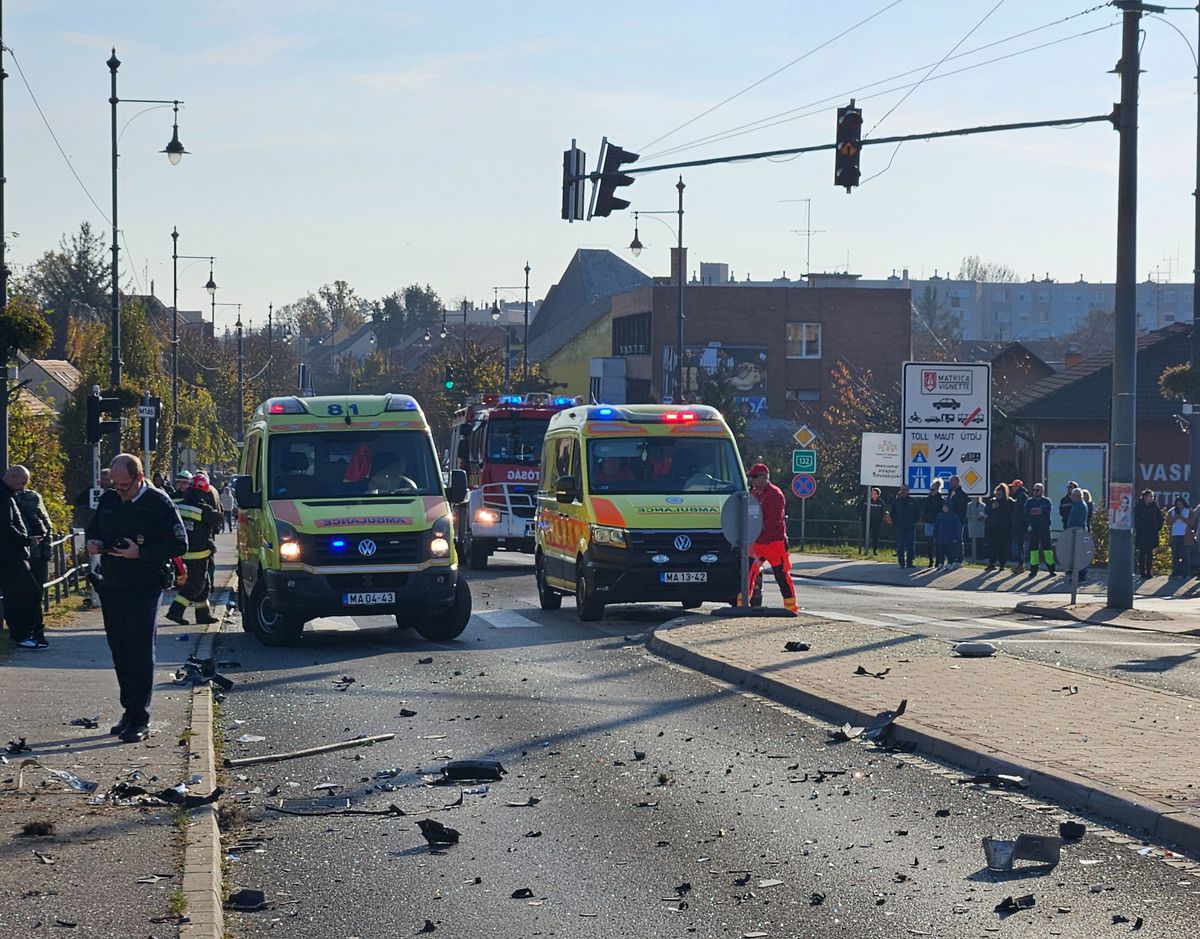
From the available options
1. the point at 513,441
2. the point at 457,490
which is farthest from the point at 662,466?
the point at 513,441

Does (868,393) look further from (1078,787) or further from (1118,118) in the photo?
(1078,787)

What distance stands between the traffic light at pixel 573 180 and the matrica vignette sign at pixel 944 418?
14040mm

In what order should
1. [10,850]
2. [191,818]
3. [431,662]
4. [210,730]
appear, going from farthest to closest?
[431,662]
[210,730]
[191,818]
[10,850]

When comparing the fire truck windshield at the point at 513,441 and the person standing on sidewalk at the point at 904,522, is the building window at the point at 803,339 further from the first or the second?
the fire truck windshield at the point at 513,441

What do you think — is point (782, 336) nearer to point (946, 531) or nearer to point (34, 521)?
point (946, 531)

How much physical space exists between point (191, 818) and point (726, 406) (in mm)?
55267

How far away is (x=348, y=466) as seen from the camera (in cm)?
1909

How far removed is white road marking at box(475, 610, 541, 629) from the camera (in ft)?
68.8

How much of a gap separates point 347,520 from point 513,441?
15.2 meters

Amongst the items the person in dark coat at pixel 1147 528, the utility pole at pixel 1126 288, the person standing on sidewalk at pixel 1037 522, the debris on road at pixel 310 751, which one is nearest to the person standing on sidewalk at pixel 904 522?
the person standing on sidewalk at pixel 1037 522

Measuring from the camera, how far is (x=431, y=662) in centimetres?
1681

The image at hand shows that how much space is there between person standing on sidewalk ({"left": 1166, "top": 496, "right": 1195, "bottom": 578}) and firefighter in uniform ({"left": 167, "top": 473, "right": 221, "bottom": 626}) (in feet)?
57.2

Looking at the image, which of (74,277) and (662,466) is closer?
(662,466)

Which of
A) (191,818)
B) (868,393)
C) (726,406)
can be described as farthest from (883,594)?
(726,406)
